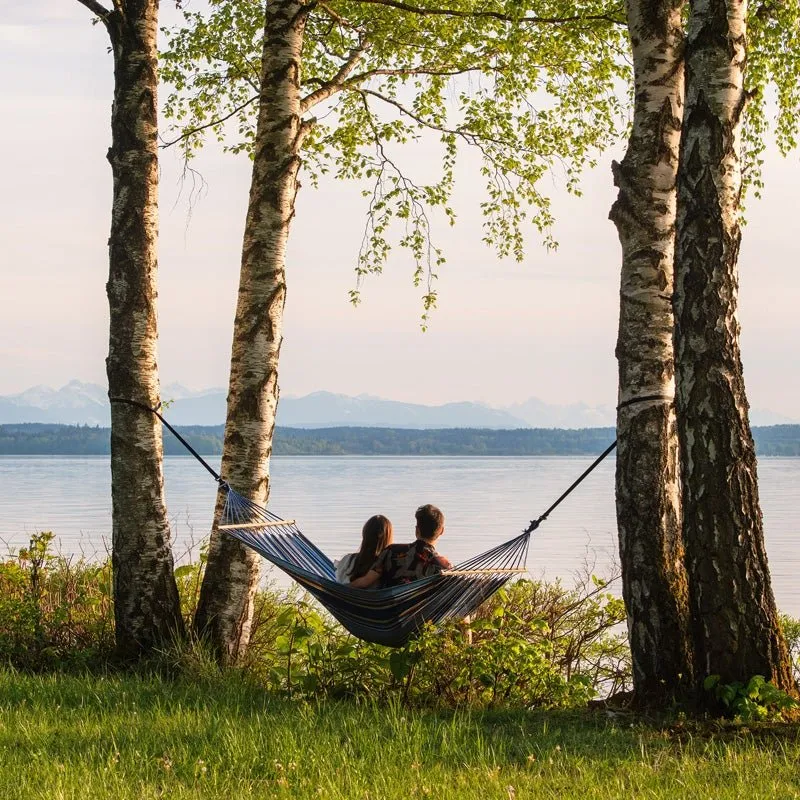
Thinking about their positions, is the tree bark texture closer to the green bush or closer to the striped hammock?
the green bush

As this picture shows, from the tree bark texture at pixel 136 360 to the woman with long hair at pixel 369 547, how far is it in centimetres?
98

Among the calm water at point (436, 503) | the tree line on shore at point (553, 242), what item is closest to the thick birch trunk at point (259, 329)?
the tree line on shore at point (553, 242)

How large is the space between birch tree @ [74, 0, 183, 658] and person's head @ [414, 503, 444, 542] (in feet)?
4.70

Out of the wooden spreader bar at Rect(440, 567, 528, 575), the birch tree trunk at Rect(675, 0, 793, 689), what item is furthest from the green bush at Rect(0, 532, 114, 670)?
the birch tree trunk at Rect(675, 0, 793, 689)

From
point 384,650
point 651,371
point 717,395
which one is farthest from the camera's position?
point 384,650

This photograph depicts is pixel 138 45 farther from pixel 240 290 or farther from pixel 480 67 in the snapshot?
pixel 480 67

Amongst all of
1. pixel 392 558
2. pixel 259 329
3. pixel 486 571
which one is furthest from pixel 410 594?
pixel 259 329

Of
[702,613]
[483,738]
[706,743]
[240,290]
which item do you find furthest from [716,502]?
[240,290]

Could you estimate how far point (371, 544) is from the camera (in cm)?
572

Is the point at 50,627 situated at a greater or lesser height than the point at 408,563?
lesser

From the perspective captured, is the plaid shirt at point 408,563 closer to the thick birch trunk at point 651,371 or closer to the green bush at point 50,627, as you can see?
the thick birch trunk at point 651,371

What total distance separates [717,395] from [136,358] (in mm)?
3027

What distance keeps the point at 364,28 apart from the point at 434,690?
468cm

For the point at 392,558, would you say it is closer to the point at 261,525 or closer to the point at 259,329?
the point at 261,525
